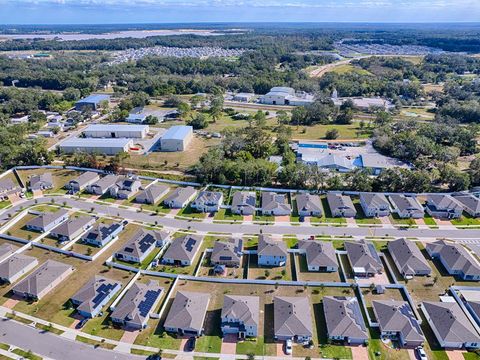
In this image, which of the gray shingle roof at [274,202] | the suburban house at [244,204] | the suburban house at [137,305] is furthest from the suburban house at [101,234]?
the gray shingle roof at [274,202]

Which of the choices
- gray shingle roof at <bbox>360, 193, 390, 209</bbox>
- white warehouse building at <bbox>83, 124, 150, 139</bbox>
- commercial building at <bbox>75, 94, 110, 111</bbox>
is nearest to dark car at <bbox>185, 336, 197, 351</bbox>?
gray shingle roof at <bbox>360, 193, 390, 209</bbox>

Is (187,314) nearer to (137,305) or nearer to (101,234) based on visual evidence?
(137,305)

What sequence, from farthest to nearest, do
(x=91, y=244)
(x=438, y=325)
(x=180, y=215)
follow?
(x=180, y=215) < (x=91, y=244) < (x=438, y=325)

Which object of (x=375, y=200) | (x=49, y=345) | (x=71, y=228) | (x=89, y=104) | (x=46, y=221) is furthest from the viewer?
(x=89, y=104)

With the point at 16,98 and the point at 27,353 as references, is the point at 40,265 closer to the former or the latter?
the point at 27,353

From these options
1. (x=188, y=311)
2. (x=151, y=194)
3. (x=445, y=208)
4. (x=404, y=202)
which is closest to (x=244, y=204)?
(x=151, y=194)

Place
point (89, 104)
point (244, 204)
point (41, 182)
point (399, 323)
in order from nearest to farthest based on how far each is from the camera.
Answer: point (399, 323), point (244, 204), point (41, 182), point (89, 104)

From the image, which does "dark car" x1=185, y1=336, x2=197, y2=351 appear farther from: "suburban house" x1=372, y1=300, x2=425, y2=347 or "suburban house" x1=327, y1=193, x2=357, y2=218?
"suburban house" x1=327, y1=193, x2=357, y2=218

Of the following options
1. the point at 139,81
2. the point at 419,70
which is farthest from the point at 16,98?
the point at 419,70
